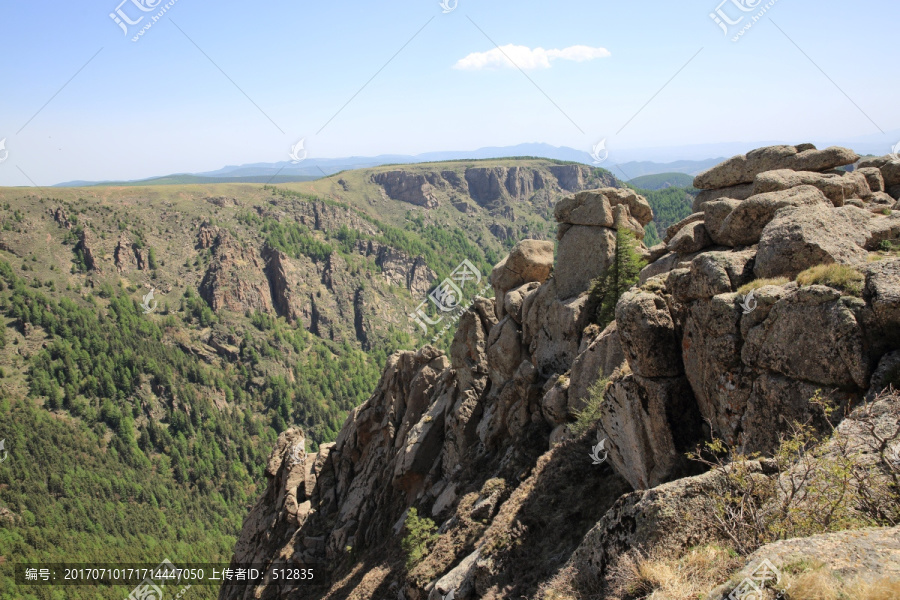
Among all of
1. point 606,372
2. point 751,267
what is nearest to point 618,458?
point 606,372

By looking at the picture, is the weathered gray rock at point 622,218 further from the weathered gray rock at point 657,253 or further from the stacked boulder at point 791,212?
the weathered gray rock at point 657,253

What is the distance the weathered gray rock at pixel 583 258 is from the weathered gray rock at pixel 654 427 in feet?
46.3

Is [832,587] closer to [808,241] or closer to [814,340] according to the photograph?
[814,340]

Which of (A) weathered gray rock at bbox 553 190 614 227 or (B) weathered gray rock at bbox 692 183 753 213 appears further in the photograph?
(A) weathered gray rock at bbox 553 190 614 227

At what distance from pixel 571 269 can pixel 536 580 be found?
19.8 metres

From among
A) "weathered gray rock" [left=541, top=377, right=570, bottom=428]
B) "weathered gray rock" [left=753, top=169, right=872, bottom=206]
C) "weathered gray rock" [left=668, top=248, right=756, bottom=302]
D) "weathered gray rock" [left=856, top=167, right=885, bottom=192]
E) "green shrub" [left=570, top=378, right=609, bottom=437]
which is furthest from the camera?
"weathered gray rock" [left=856, top=167, right=885, bottom=192]

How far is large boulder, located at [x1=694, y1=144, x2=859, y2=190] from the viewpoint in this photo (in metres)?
29.6

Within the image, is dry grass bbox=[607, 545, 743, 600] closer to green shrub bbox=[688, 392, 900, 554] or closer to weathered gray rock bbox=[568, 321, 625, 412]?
green shrub bbox=[688, 392, 900, 554]

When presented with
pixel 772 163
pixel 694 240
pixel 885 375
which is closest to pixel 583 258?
pixel 694 240

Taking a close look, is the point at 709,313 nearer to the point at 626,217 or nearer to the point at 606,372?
the point at 606,372

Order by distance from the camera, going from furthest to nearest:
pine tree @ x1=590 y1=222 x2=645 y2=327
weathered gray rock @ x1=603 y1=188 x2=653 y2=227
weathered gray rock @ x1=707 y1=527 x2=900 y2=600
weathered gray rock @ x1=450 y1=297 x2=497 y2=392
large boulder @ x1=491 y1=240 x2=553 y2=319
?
Answer: large boulder @ x1=491 y1=240 x2=553 y2=319 → weathered gray rock @ x1=450 y1=297 x2=497 y2=392 → weathered gray rock @ x1=603 y1=188 x2=653 y2=227 → pine tree @ x1=590 y1=222 x2=645 y2=327 → weathered gray rock @ x1=707 y1=527 x2=900 y2=600

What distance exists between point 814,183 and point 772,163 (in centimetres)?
833

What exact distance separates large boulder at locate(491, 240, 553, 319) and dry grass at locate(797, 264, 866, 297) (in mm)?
23975

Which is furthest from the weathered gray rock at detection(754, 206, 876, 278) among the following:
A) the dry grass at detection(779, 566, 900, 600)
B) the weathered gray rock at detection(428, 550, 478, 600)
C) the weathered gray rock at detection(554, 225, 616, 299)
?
the weathered gray rock at detection(554, 225, 616, 299)
